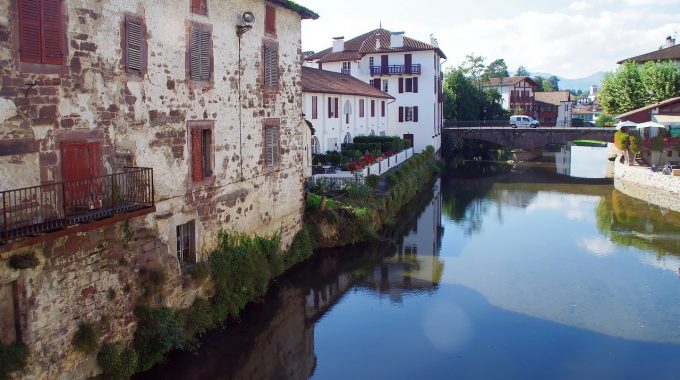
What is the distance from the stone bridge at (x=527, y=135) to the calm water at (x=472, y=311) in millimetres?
26783

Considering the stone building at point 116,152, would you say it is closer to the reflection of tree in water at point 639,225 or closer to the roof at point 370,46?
the reflection of tree in water at point 639,225

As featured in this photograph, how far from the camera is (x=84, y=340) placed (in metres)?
12.5

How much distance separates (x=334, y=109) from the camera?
3953cm

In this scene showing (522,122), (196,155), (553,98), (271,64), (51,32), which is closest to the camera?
(51,32)

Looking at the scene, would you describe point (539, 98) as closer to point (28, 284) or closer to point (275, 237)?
point (275, 237)

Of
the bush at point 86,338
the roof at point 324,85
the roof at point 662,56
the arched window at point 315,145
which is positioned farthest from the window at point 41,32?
the roof at point 662,56

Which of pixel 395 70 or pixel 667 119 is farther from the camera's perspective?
pixel 395 70

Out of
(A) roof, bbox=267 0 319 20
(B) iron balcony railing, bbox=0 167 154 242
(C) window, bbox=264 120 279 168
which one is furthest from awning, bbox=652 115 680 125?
(B) iron balcony railing, bbox=0 167 154 242

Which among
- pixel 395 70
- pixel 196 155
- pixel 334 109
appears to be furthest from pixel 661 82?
pixel 196 155

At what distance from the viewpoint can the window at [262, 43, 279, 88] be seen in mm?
20219

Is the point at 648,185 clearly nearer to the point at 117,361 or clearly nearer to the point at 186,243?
the point at 186,243

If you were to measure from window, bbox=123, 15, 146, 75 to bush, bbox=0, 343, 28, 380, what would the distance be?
6035mm

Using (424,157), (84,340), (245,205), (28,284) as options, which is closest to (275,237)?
(245,205)

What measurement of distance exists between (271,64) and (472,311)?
988 cm
